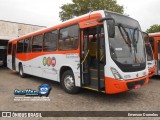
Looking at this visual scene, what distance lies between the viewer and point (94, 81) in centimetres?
703

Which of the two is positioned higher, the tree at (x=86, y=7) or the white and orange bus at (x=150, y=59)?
the tree at (x=86, y=7)

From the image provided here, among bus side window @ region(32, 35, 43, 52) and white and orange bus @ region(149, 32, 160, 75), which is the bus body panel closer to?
bus side window @ region(32, 35, 43, 52)

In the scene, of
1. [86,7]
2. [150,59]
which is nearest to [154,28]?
[86,7]

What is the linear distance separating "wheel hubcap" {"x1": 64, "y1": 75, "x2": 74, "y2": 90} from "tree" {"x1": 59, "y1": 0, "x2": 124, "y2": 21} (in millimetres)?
21909

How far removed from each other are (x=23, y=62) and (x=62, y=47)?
560 centimetres

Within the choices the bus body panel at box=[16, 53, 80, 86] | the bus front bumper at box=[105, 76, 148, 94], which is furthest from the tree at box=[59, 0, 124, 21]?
the bus front bumper at box=[105, 76, 148, 94]

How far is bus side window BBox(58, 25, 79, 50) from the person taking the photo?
25.3ft

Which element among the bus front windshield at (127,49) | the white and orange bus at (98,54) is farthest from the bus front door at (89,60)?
the bus front windshield at (127,49)

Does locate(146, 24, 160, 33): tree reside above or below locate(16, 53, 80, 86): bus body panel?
above

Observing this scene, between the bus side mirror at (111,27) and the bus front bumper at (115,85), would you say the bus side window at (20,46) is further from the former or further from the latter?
the bus front bumper at (115,85)

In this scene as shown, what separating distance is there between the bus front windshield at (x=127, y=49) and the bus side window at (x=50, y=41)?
10.9 ft

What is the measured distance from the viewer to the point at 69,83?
8.12 metres

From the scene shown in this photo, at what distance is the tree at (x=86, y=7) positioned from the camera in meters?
28.6

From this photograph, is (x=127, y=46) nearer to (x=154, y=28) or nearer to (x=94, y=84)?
(x=94, y=84)
